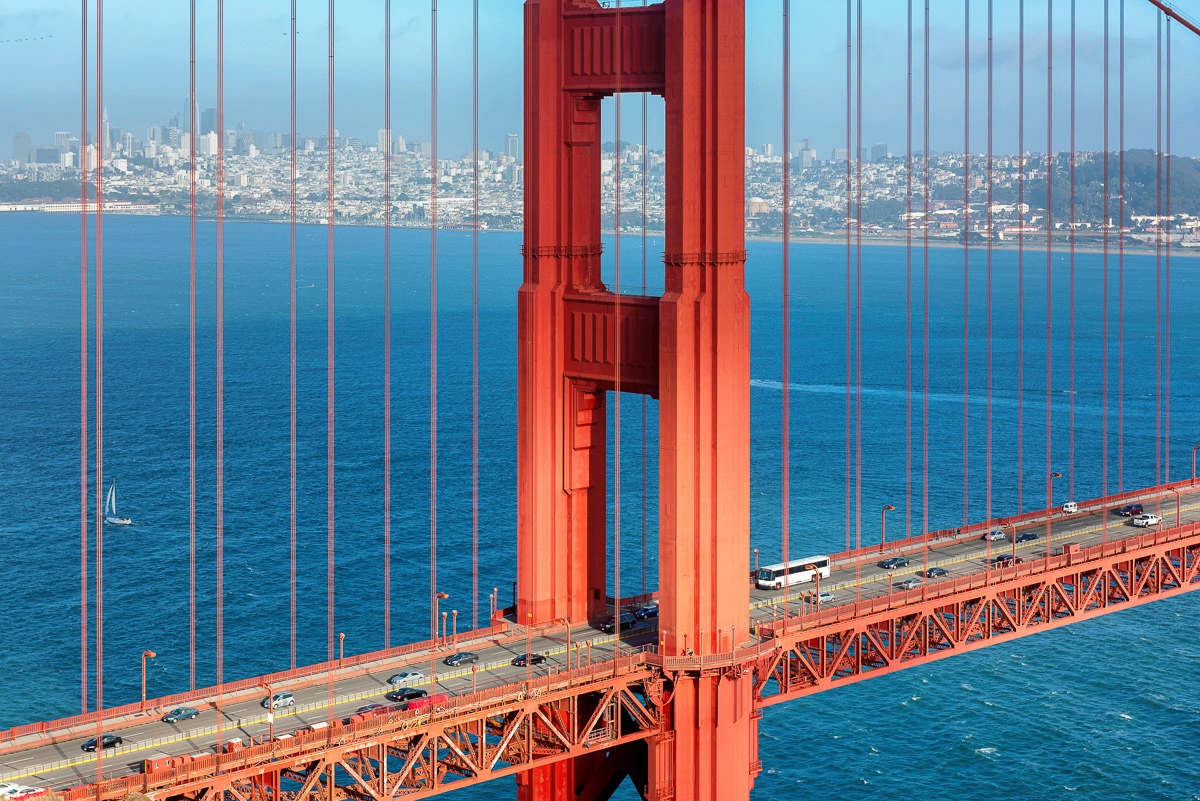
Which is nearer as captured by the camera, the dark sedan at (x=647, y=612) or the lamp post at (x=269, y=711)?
the lamp post at (x=269, y=711)

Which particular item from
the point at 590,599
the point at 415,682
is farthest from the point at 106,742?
the point at 590,599

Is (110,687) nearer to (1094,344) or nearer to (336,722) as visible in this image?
(336,722)

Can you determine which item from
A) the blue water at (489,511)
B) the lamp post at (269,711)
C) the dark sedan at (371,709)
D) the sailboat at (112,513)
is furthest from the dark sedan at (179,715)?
the sailboat at (112,513)

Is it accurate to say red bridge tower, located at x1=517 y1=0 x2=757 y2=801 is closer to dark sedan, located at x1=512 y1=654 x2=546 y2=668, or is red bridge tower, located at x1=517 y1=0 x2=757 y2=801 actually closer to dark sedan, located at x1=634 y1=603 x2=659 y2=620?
dark sedan, located at x1=634 y1=603 x2=659 y2=620

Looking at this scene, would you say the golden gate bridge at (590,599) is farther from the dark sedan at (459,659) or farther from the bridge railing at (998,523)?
the bridge railing at (998,523)

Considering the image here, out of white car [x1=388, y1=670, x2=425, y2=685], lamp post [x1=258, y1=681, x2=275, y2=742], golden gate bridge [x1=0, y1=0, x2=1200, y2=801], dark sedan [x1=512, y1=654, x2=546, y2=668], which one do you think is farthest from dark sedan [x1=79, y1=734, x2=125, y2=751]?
dark sedan [x1=512, y1=654, x2=546, y2=668]

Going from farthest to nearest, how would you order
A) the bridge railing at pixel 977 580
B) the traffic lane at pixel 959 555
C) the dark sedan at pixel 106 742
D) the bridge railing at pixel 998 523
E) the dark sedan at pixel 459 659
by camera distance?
the bridge railing at pixel 998 523 → the traffic lane at pixel 959 555 → the bridge railing at pixel 977 580 → the dark sedan at pixel 459 659 → the dark sedan at pixel 106 742

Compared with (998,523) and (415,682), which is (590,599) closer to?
(415,682)
